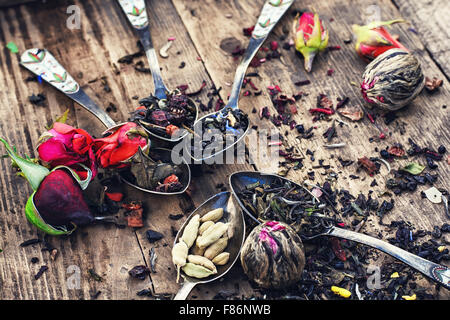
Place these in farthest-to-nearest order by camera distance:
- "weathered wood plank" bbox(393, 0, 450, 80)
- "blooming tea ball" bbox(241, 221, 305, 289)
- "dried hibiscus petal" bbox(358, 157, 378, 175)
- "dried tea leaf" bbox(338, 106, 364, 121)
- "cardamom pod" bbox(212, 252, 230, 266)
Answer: "weathered wood plank" bbox(393, 0, 450, 80), "dried tea leaf" bbox(338, 106, 364, 121), "dried hibiscus petal" bbox(358, 157, 378, 175), "cardamom pod" bbox(212, 252, 230, 266), "blooming tea ball" bbox(241, 221, 305, 289)

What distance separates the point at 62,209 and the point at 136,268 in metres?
0.32

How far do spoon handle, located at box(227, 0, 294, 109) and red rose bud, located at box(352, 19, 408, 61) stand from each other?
0.36 meters

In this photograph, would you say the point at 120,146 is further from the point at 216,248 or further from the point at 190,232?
the point at 216,248

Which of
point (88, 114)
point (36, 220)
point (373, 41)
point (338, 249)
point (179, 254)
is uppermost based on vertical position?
point (373, 41)

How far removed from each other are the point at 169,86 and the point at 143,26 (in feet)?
1.06

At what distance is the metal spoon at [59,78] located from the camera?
1.89m

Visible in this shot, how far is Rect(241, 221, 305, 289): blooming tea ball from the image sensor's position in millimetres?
1496

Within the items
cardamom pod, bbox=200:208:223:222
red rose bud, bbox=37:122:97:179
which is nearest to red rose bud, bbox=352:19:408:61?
cardamom pod, bbox=200:208:223:222

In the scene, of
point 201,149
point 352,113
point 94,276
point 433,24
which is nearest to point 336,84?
point 352,113

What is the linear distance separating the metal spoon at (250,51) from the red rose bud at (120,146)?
22cm

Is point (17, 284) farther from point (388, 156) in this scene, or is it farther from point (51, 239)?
point (388, 156)

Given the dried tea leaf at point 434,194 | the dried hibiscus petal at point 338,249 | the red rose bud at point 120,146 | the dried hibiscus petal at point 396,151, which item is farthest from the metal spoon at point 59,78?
the dried tea leaf at point 434,194

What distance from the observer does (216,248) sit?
162 centimetres

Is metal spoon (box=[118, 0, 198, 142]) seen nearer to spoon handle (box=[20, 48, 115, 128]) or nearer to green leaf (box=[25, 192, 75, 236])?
spoon handle (box=[20, 48, 115, 128])
